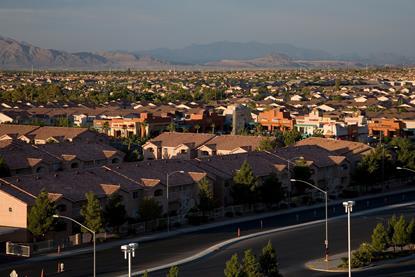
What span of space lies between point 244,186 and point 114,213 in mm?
12574

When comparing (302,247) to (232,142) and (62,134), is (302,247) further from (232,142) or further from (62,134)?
(62,134)

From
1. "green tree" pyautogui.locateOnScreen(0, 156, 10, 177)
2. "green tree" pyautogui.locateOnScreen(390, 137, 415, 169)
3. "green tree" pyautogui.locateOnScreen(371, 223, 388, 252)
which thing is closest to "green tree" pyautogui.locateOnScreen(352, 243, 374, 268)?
"green tree" pyautogui.locateOnScreen(371, 223, 388, 252)

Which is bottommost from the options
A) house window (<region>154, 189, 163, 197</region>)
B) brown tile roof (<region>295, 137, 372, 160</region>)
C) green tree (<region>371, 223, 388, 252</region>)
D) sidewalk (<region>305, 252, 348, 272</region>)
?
sidewalk (<region>305, 252, 348, 272</region>)

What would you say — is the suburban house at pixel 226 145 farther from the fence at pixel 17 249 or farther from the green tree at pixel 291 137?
the fence at pixel 17 249

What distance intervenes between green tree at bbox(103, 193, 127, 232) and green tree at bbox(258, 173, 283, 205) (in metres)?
13.1

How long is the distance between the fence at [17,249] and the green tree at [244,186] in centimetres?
1901

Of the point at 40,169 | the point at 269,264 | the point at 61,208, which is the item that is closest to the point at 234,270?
the point at 269,264

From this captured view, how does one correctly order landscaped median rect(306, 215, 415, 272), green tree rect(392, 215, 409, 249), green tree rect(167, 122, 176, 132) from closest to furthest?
landscaped median rect(306, 215, 415, 272), green tree rect(392, 215, 409, 249), green tree rect(167, 122, 176, 132)

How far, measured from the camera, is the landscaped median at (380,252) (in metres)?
45.6

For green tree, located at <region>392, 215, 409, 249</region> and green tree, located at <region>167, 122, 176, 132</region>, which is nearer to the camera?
green tree, located at <region>392, 215, 409, 249</region>

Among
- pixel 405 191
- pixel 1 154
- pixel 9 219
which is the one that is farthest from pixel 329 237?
pixel 1 154

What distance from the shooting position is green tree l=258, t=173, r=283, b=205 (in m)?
64.9

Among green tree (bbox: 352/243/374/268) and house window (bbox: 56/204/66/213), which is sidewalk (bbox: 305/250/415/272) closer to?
green tree (bbox: 352/243/374/268)

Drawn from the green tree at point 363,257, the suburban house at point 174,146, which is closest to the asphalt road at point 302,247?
the green tree at point 363,257
